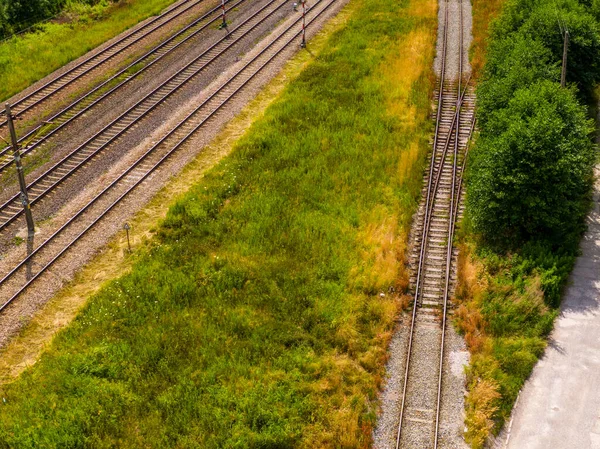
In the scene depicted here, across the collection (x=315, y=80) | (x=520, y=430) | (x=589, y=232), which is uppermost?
(x=315, y=80)

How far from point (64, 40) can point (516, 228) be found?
35.9 meters

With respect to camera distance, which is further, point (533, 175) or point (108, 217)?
point (108, 217)

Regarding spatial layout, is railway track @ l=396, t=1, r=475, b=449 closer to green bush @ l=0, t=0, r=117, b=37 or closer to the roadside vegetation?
the roadside vegetation

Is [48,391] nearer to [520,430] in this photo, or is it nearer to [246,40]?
[520,430]

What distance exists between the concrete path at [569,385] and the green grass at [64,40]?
3393cm

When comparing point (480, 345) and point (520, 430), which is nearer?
point (520, 430)

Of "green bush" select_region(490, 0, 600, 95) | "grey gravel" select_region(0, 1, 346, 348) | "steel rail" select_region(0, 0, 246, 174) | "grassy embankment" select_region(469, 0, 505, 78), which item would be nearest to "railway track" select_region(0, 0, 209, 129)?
"steel rail" select_region(0, 0, 246, 174)

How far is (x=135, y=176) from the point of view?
33.7 metres

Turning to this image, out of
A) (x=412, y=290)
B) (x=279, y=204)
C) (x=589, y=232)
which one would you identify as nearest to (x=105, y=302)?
(x=279, y=204)

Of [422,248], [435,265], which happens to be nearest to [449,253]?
[435,265]

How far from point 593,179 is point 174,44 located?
2993 cm

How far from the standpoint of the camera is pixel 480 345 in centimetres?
2428

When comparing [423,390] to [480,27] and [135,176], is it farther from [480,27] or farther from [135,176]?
[480,27]

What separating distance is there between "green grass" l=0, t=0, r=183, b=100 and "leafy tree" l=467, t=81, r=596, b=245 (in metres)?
29.3
